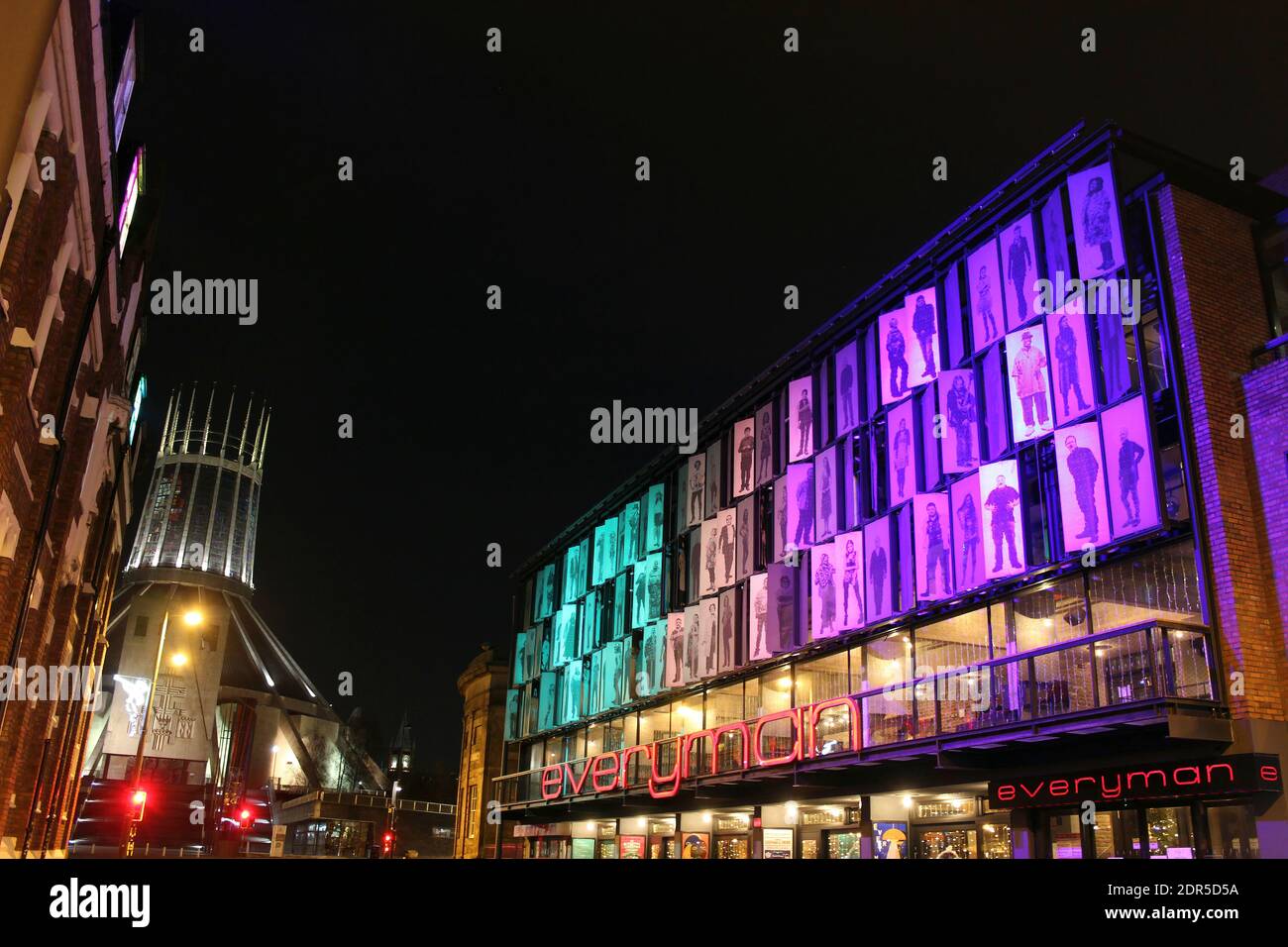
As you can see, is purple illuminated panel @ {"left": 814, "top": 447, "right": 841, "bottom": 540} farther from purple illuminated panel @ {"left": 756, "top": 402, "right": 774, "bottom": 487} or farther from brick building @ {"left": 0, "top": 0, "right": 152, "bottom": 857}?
brick building @ {"left": 0, "top": 0, "right": 152, "bottom": 857}

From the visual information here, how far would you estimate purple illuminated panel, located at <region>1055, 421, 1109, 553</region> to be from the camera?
20672mm

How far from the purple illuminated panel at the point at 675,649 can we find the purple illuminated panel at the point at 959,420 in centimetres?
1550

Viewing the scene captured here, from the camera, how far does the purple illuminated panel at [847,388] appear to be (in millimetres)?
29844

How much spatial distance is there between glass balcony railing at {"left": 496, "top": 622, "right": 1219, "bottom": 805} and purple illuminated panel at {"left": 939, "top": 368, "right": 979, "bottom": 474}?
17.9 feet

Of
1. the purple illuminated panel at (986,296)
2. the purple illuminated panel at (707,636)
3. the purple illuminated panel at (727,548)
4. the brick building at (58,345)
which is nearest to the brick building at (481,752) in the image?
the purple illuminated panel at (707,636)

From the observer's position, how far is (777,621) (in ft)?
104

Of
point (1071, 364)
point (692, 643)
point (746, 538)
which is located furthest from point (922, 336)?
point (692, 643)

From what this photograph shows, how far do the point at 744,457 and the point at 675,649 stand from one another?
26.7 ft

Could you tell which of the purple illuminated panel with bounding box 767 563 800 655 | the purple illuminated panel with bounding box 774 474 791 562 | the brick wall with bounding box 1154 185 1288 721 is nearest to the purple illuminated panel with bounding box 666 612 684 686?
the purple illuminated panel with bounding box 767 563 800 655

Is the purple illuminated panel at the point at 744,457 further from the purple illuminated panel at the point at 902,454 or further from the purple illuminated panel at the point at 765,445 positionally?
the purple illuminated panel at the point at 902,454
